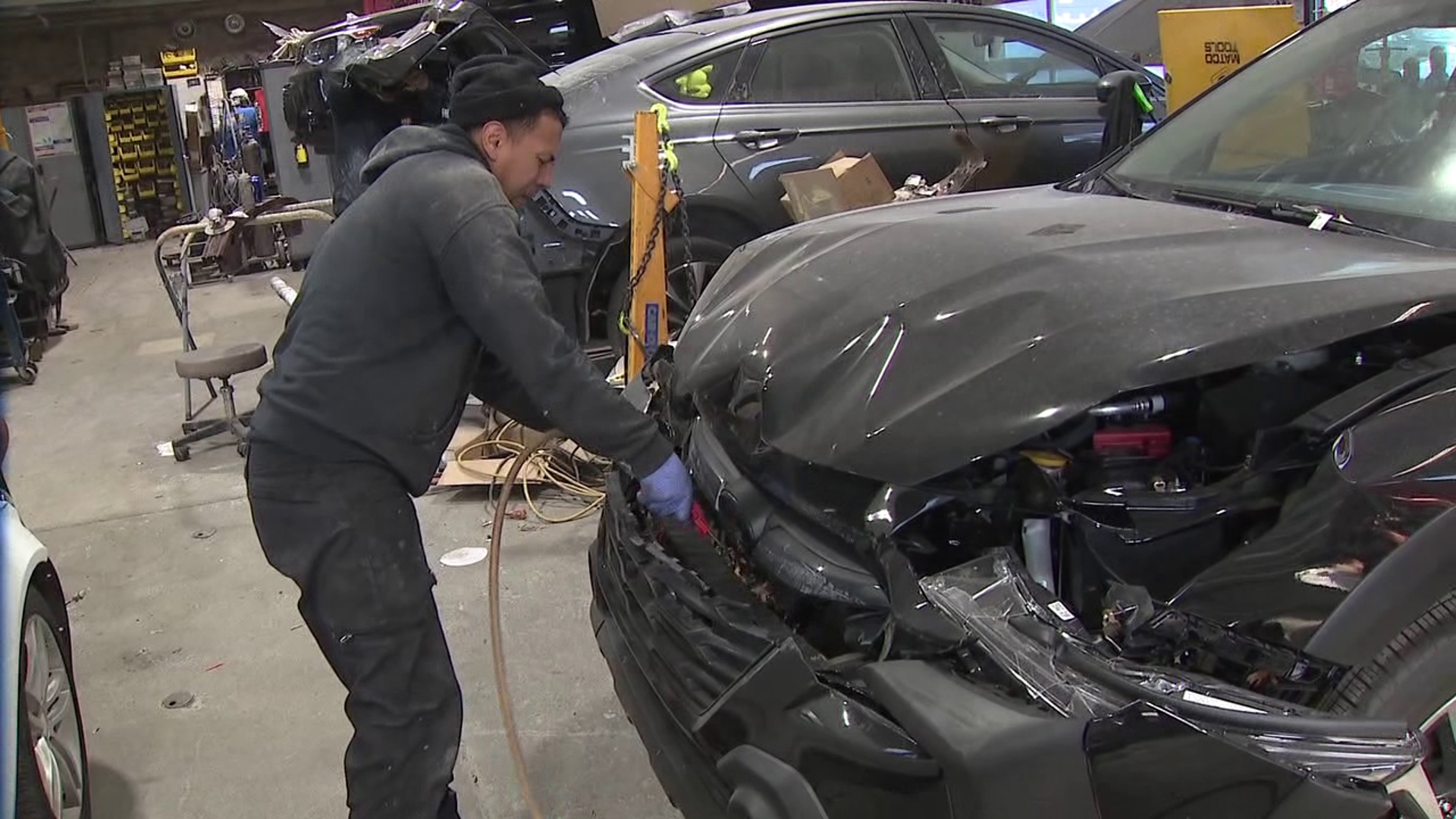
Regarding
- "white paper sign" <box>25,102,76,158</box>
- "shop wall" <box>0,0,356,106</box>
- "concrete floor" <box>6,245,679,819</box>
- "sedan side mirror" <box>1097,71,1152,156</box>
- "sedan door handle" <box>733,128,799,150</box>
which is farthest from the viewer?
"shop wall" <box>0,0,356,106</box>

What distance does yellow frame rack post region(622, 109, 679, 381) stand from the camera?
11.3 ft

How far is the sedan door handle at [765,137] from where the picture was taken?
14.7 feet

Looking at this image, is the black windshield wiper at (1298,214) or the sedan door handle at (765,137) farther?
the sedan door handle at (765,137)

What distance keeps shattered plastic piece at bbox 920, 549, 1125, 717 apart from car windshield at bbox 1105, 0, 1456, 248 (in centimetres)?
105

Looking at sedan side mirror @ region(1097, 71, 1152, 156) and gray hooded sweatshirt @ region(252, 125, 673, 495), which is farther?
sedan side mirror @ region(1097, 71, 1152, 156)

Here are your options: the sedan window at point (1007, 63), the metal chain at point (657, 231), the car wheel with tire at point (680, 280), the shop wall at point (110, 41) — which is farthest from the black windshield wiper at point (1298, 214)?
the shop wall at point (110, 41)

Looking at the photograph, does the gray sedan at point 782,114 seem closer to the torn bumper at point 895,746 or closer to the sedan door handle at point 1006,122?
the sedan door handle at point 1006,122

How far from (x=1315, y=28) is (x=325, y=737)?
2.96 metres

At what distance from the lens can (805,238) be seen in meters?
2.46

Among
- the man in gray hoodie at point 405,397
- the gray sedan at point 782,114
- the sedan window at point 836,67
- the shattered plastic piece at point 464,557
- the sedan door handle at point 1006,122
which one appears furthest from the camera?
the sedan door handle at point 1006,122

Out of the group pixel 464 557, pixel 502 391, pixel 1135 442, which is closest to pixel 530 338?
pixel 502 391

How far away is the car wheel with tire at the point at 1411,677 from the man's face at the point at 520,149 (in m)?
1.53

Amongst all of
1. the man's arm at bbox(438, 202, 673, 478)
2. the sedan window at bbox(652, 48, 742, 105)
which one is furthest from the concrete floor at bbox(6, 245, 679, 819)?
the sedan window at bbox(652, 48, 742, 105)

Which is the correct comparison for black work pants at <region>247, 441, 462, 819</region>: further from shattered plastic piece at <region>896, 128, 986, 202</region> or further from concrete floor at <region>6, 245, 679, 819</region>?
shattered plastic piece at <region>896, 128, 986, 202</region>
